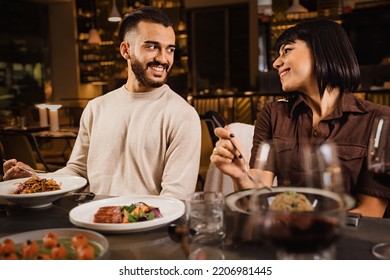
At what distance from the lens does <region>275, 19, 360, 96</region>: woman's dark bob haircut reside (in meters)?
0.94

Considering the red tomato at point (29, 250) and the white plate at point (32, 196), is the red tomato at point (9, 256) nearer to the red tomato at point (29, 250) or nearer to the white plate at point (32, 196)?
the red tomato at point (29, 250)

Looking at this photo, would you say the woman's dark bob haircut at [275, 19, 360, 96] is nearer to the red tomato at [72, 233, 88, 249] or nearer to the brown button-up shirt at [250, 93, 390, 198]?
the brown button-up shirt at [250, 93, 390, 198]

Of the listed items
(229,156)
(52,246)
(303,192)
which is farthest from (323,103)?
(52,246)

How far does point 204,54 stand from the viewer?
23.0 ft

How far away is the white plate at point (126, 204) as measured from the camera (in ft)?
2.09

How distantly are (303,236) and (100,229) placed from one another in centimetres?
33

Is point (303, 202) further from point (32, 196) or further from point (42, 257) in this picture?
point (32, 196)

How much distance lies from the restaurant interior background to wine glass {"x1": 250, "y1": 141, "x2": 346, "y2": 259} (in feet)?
15.9

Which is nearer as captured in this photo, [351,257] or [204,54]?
[351,257]

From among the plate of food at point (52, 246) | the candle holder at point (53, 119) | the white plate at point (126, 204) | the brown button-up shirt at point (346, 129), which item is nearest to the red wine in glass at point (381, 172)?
the brown button-up shirt at point (346, 129)

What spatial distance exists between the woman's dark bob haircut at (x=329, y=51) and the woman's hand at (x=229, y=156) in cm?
30
